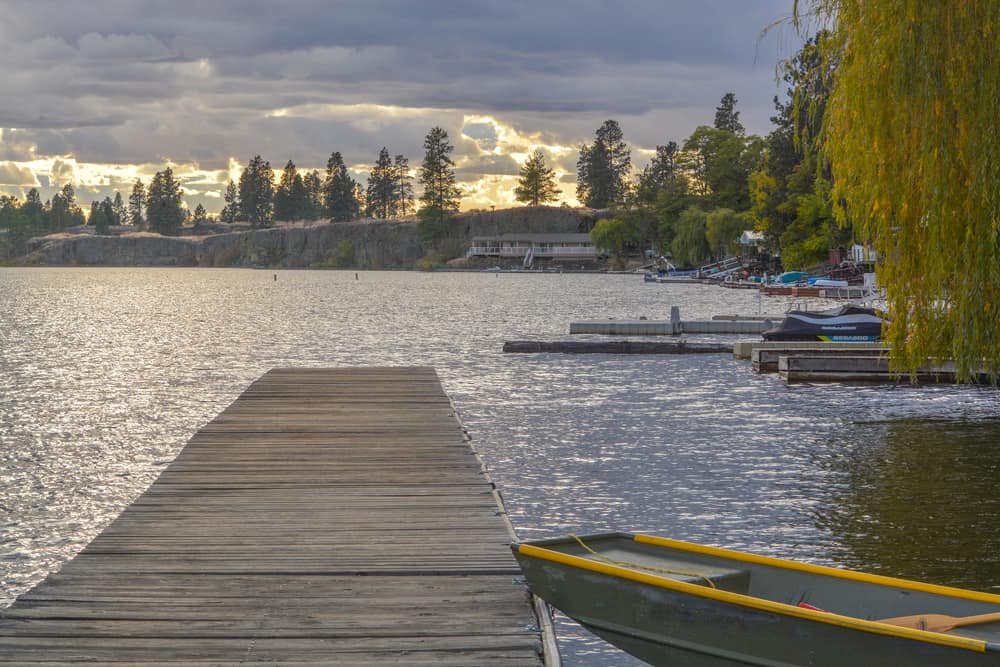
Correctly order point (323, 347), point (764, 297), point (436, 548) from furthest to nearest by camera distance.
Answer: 1. point (764, 297)
2. point (323, 347)
3. point (436, 548)

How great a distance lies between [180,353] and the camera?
40094mm

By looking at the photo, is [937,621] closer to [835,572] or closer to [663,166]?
[835,572]

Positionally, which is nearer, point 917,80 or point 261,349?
point 917,80

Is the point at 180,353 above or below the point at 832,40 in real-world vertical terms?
below

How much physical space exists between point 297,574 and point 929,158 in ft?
27.3

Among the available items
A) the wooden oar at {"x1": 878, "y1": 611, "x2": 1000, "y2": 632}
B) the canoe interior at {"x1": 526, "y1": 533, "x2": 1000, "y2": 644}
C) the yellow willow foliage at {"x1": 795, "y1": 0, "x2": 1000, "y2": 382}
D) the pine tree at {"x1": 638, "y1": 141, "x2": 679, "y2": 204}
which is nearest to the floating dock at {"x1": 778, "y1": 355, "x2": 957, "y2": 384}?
the yellow willow foliage at {"x1": 795, "y1": 0, "x2": 1000, "y2": 382}

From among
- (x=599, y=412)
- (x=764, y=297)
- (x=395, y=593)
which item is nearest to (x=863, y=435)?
(x=599, y=412)

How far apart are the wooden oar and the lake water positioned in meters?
2.98

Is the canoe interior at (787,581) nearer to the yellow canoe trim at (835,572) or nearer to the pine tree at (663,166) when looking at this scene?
the yellow canoe trim at (835,572)

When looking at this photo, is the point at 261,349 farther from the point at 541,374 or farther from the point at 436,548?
the point at 436,548

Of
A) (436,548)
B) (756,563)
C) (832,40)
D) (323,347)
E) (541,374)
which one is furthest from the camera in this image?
(323,347)

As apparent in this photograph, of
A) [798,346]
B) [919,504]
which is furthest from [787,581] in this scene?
[798,346]

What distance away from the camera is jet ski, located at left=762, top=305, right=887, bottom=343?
1367 inches

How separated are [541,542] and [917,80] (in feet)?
24.8
